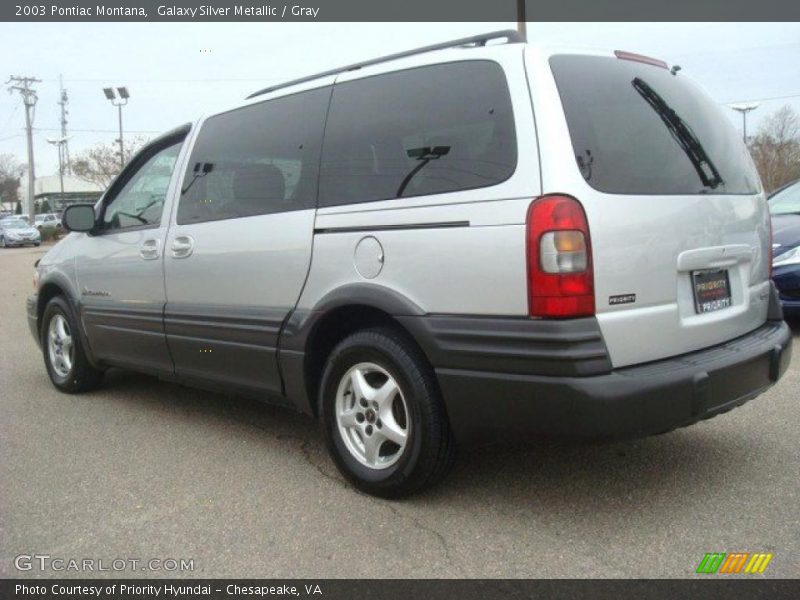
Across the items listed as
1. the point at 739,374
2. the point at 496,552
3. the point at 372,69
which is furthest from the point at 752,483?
the point at 372,69

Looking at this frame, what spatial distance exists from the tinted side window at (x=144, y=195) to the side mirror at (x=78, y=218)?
10 centimetres

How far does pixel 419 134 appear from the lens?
311cm

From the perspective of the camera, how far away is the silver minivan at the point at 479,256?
266 cm

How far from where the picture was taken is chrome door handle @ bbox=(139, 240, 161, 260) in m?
4.34

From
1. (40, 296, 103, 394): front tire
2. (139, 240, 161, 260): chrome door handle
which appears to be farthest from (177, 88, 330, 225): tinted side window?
(40, 296, 103, 394): front tire

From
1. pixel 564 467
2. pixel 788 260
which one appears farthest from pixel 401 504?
pixel 788 260

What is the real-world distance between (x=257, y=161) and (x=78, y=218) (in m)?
1.72

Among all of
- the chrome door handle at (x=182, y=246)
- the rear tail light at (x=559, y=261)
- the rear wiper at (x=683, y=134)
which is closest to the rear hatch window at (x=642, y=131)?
the rear wiper at (x=683, y=134)

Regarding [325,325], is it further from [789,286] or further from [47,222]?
[47,222]

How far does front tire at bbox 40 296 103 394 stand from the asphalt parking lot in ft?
2.67

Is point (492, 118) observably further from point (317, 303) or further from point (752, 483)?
point (752, 483)
